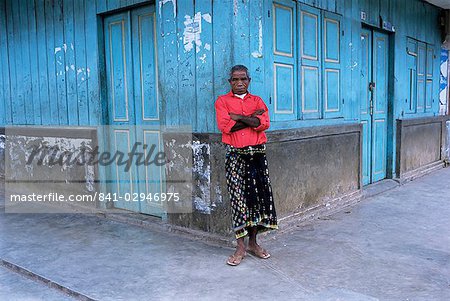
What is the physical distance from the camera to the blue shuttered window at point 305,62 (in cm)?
439

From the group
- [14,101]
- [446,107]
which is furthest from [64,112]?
[446,107]

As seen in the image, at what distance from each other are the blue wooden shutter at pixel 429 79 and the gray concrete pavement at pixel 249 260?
3.68 m

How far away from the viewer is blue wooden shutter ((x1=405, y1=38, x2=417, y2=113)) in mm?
7355

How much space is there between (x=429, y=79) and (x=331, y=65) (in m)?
3.99

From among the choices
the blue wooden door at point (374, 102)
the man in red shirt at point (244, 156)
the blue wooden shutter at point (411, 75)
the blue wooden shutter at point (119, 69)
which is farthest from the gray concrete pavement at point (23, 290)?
the blue wooden shutter at point (411, 75)

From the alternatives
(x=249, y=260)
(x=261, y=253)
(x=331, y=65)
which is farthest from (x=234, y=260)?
(x=331, y=65)

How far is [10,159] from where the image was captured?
264 inches

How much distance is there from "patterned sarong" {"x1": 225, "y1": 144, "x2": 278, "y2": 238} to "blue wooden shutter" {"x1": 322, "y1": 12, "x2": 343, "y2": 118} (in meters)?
2.01

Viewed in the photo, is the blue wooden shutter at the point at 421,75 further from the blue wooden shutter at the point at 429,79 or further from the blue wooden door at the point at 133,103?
the blue wooden door at the point at 133,103

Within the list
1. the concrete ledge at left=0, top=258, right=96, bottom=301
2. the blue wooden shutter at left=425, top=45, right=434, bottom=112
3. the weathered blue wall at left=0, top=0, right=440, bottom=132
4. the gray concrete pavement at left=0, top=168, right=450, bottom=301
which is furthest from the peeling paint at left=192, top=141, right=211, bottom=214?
the blue wooden shutter at left=425, top=45, right=434, bottom=112

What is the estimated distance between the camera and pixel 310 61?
4.86 metres

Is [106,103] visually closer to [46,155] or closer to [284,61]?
[46,155]

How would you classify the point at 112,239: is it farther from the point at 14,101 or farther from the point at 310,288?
the point at 14,101

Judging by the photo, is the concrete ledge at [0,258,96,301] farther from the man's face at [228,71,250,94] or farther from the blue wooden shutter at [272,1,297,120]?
the blue wooden shutter at [272,1,297,120]
